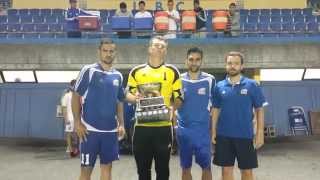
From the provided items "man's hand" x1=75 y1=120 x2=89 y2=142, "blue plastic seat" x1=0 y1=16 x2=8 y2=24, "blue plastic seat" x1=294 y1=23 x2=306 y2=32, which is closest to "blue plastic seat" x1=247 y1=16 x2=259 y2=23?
"blue plastic seat" x1=294 y1=23 x2=306 y2=32

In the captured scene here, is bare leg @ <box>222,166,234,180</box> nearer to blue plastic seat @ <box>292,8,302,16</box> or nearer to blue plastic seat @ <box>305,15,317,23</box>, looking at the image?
blue plastic seat @ <box>305,15,317,23</box>

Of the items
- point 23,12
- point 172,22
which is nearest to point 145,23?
point 172,22

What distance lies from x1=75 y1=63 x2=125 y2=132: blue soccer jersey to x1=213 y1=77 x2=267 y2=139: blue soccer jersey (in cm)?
147

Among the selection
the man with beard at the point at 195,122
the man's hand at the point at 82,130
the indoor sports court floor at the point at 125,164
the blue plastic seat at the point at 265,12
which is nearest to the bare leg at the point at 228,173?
the man with beard at the point at 195,122

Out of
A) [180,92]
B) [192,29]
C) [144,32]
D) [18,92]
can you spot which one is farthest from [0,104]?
[180,92]

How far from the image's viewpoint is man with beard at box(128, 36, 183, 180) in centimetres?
571

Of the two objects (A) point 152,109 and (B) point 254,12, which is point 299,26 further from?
(A) point 152,109

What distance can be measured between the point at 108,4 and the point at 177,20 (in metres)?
7.22

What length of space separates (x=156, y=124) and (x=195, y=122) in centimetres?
108

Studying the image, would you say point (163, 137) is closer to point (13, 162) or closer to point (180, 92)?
point (180, 92)

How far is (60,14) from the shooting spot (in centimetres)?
2109

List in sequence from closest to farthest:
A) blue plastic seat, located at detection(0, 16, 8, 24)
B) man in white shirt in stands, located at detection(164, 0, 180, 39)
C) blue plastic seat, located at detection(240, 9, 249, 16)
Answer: man in white shirt in stands, located at detection(164, 0, 180, 39) < blue plastic seat, located at detection(0, 16, 8, 24) < blue plastic seat, located at detection(240, 9, 249, 16)

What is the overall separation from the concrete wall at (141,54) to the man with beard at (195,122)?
9002 millimetres

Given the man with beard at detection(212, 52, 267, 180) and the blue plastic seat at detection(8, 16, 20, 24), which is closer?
the man with beard at detection(212, 52, 267, 180)
